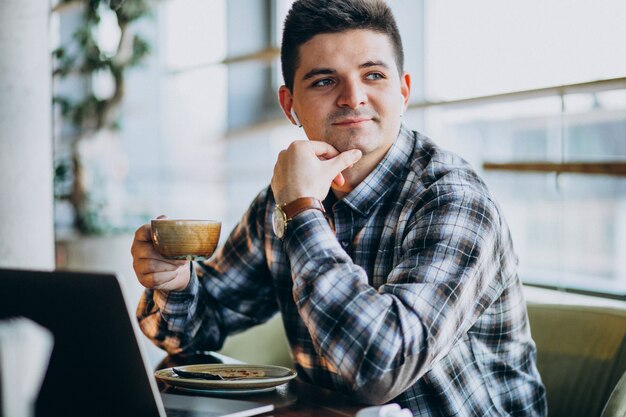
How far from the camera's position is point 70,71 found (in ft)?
19.5

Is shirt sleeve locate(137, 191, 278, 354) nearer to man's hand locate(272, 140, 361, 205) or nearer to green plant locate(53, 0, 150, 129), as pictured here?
man's hand locate(272, 140, 361, 205)

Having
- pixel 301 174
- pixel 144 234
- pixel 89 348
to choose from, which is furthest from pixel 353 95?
pixel 89 348

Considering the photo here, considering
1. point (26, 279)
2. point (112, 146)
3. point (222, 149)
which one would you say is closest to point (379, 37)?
point (26, 279)

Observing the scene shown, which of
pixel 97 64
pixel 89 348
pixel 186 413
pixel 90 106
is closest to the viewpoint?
pixel 89 348

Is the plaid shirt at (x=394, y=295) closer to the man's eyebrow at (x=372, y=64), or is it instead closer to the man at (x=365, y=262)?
the man at (x=365, y=262)

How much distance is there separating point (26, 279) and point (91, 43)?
5482mm

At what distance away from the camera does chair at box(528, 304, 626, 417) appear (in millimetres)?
1628

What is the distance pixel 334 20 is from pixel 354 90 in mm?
170

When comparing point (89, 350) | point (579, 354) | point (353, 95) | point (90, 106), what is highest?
point (90, 106)

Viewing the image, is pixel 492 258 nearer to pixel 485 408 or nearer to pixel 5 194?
pixel 485 408

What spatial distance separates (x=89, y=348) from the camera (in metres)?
0.85

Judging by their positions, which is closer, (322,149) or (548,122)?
(322,149)

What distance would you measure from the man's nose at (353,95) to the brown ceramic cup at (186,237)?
41 cm

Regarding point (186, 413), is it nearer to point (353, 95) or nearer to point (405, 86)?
point (353, 95)
